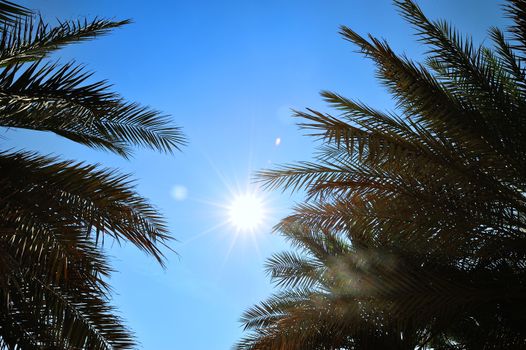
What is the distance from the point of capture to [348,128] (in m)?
5.30

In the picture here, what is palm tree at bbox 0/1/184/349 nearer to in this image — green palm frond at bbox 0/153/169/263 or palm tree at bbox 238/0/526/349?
green palm frond at bbox 0/153/169/263

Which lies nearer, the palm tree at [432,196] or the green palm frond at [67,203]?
the green palm frond at [67,203]

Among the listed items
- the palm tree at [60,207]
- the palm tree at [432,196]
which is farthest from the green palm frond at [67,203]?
the palm tree at [432,196]

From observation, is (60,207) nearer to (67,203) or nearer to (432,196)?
(67,203)

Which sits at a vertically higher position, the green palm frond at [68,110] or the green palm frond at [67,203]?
the green palm frond at [68,110]

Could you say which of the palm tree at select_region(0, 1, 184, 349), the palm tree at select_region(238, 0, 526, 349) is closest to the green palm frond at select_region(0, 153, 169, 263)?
the palm tree at select_region(0, 1, 184, 349)

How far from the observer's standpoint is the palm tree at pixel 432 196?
5.54m

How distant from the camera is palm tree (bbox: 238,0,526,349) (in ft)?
18.2

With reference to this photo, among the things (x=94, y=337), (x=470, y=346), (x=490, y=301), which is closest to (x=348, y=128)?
(x=490, y=301)

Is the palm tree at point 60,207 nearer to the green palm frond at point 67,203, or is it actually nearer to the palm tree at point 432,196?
the green palm frond at point 67,203

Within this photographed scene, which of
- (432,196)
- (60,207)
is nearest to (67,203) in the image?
(60,207)

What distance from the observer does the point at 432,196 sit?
18.4ft

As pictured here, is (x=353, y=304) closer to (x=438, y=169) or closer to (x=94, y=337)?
(x=438, y=169)

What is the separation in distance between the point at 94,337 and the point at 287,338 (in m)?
2.31
